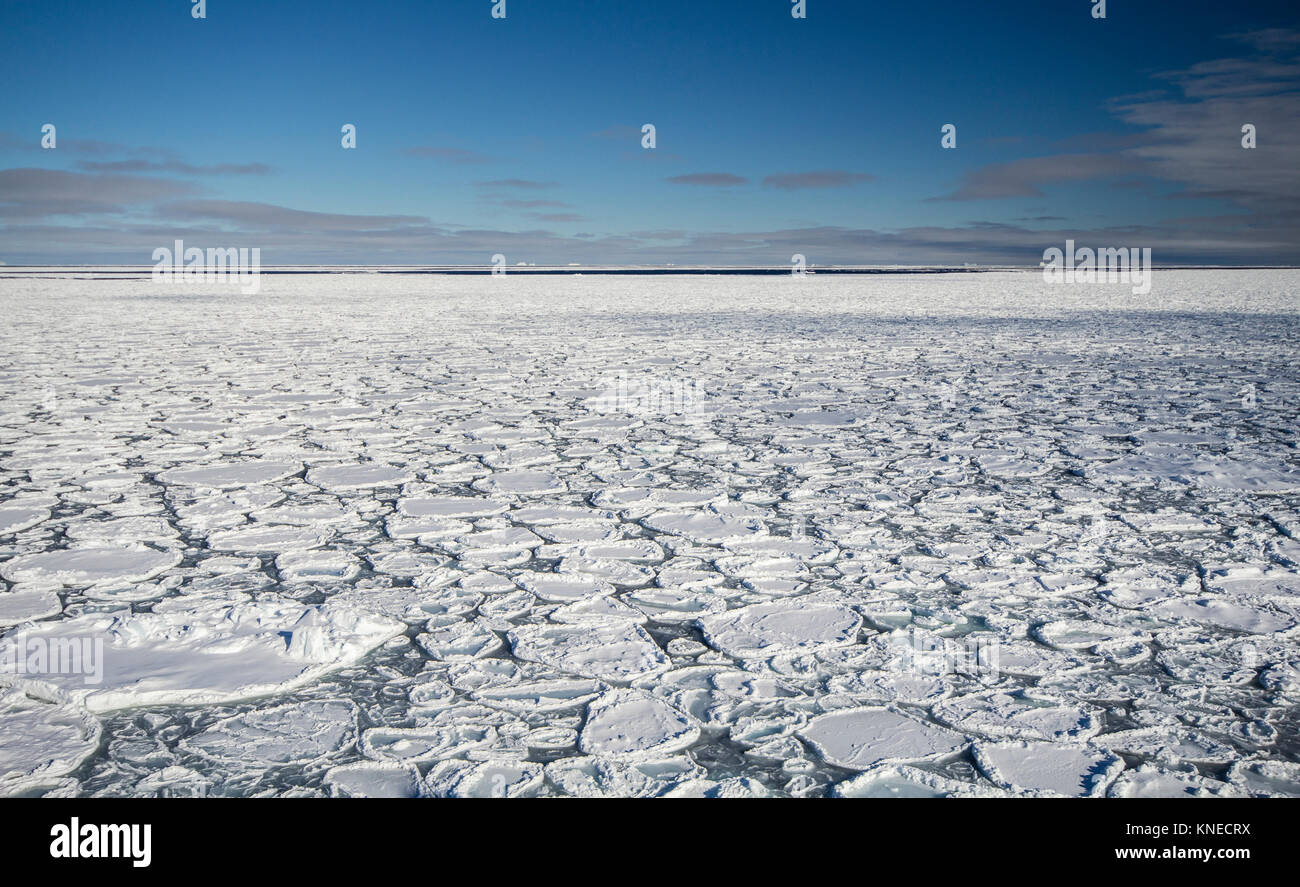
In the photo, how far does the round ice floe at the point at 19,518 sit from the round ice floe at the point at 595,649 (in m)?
1.96

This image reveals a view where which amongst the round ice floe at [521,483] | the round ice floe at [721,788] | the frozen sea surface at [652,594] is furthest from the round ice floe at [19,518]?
the round ice floe at [721,788]

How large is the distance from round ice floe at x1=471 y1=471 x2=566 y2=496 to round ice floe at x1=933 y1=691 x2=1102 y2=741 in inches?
75.4

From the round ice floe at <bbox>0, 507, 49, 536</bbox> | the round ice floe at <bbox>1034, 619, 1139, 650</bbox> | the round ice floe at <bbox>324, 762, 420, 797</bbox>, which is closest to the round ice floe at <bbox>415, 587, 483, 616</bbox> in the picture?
the round ice floe at <bbox>324, 762, 420, 797</bbox>

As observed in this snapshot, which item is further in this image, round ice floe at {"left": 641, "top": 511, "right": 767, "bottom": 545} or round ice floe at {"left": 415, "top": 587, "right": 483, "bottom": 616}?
round ice floe at {"left": 641, "top": 511, "right": 767, "bottom": 545}

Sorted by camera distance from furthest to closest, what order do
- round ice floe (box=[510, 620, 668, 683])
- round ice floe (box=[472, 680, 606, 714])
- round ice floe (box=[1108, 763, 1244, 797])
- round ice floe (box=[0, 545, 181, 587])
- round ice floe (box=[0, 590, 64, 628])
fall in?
round ice floe (box=[0, 545, 181, 587]), round ice floe (box=[0, 590, 64, 628]), round ice floe (box=[510, 620, 668, 683]), round ice floe (box=[472, 680, 606, 714]), round ice floe (box=[1108, 763, 1244, 797])

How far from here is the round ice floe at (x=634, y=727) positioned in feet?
5.02

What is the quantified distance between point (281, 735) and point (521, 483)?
1.85 meters

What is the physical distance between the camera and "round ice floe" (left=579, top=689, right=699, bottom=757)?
5.02 feet

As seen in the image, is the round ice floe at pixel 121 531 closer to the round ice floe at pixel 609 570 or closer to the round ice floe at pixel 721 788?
the round ice floe at pixel 609 570

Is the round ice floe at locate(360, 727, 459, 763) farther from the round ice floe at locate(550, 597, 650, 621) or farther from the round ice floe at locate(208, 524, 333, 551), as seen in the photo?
the round ice floe at locate(208, 524, 333, 551)

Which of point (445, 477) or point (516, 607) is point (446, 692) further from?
point (445, 477)

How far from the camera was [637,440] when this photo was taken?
13.7 feet
